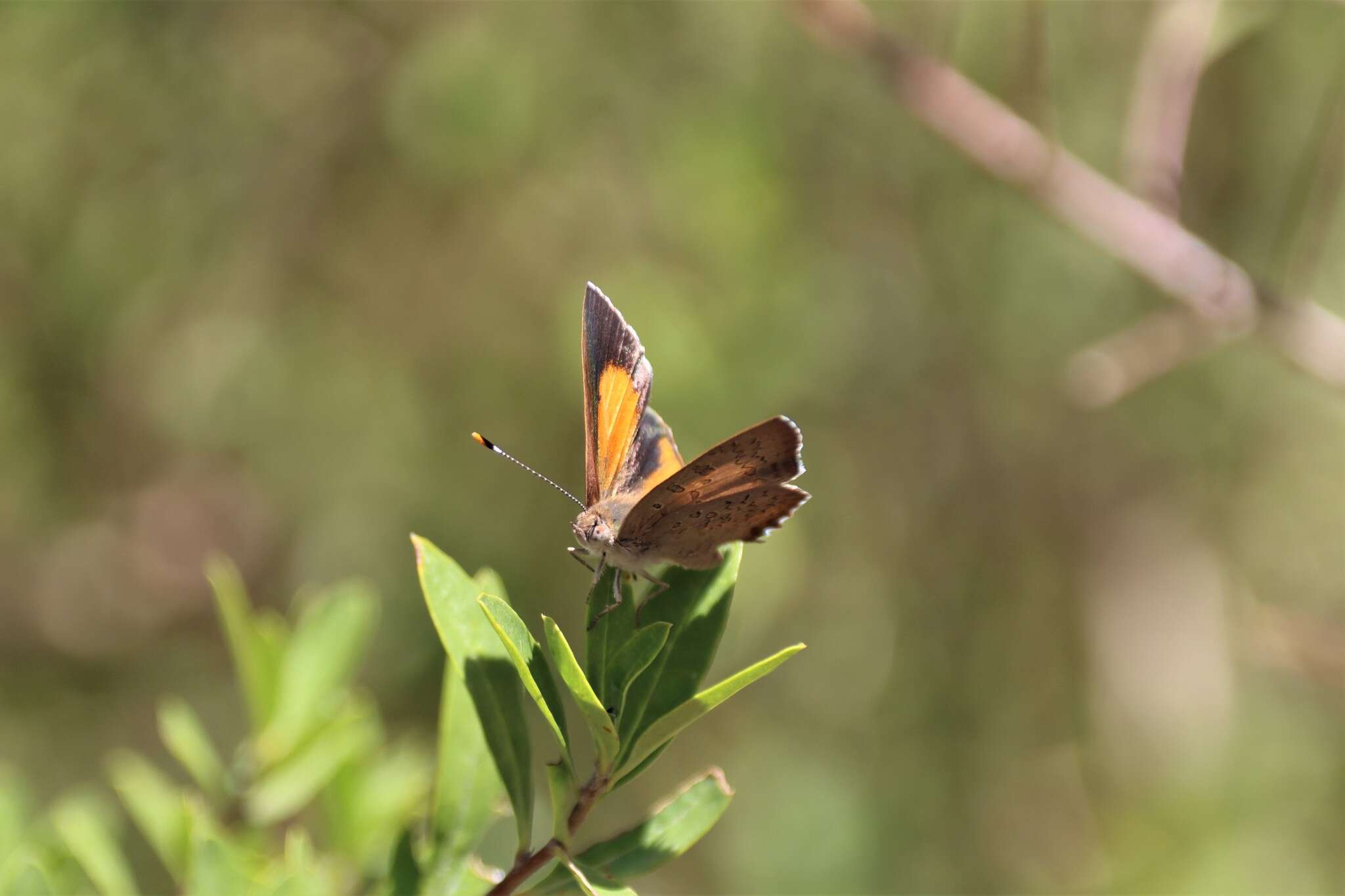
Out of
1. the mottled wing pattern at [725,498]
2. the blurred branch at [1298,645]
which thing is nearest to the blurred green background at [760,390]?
the blurred branch at [1298,645]

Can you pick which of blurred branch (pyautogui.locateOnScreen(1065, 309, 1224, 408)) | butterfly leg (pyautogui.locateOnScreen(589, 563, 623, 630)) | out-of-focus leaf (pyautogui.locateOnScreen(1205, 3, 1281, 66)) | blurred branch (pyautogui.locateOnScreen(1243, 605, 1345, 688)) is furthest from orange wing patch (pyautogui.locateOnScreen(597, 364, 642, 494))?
blurred branch (pyautogui.locateOnScreen(1243, 605, 1345, 688))

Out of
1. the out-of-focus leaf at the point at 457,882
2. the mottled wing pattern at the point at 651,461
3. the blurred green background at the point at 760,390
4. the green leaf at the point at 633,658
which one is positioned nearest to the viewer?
the green leaf at the point at 633,658

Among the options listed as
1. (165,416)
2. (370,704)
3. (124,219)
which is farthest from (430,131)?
(370,704)

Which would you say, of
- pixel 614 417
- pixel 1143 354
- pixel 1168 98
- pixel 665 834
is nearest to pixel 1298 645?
pixel 1143 354

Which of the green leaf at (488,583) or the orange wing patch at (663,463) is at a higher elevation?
the green leaf at (488,583)

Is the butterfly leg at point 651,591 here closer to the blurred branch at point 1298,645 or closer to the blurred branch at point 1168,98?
the blurred branch at point 1168,98

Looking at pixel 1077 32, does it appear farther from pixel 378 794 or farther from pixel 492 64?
pixel 378 794
